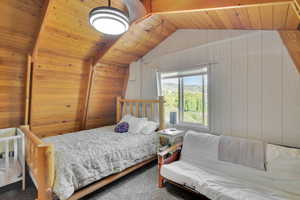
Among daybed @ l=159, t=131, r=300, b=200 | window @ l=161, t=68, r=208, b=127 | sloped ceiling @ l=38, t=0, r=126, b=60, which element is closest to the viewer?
daybed @ l=159, t=131, r=300, b=200

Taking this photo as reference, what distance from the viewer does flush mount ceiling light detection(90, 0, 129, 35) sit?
1.36 metres

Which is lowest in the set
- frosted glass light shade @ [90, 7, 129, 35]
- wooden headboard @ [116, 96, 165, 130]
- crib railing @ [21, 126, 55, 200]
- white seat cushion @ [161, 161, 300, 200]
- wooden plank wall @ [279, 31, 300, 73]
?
white seat cushion @ [161, 161, 300, 200]

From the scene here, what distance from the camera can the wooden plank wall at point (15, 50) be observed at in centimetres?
186

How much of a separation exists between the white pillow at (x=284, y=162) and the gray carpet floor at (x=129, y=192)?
2.98 feet

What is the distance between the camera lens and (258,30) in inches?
81.0

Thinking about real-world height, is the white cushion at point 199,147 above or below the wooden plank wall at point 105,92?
below

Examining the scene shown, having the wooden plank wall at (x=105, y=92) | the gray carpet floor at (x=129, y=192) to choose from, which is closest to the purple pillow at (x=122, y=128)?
the gray carpet floor at (x=129, y=192)

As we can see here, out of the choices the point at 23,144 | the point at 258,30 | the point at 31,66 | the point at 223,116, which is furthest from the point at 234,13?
the point at 23,144

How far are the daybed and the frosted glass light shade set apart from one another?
173 centimetres

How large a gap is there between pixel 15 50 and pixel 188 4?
2654 millimetres

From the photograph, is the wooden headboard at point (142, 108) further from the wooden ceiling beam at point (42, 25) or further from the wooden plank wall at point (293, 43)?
the wooden plank wall at point (293, 43)

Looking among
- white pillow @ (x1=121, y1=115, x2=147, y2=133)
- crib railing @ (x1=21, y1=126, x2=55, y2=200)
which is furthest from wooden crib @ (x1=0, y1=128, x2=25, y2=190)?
white pillow @ (x1=121, y1=115, x2=147, y2=133)

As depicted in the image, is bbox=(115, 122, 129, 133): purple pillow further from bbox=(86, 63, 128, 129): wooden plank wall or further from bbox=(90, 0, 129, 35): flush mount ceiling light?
bbox=(90, 0, 129, 35): flush mount ceiling light

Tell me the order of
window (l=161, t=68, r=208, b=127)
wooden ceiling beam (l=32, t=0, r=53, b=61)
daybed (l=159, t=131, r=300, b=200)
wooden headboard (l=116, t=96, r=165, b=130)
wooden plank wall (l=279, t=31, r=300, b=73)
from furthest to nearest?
1. wooden headboard (l=116, t=96, r=165, b=130)
2. window (l=161, t=68, r=208, b=127)
3. wooden ceiling beam (l=32, t=0, r=53, b=61)
4. wooden plank wall (l=279, t=31, r=300, b=73)
5. daybed (l=159, t=131, r=300, b=200)
